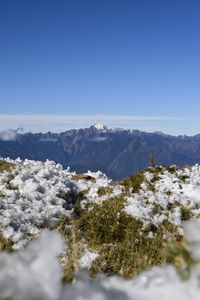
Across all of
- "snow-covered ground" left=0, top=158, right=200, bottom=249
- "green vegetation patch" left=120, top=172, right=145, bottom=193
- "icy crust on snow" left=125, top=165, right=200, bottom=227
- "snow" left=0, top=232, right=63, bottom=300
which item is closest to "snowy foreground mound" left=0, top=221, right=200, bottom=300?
"snow" left=0, top=232, right=63, bottom=300

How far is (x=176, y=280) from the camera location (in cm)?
272

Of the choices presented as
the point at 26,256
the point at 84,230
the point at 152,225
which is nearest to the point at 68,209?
the point at 84,230

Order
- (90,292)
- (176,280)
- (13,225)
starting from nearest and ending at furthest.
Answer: (90,292), (176,280), (13,225)

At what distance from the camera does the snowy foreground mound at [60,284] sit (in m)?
2.50

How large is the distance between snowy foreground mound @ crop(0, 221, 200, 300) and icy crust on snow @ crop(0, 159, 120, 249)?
870cm

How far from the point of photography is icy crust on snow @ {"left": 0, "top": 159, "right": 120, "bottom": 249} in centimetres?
1336

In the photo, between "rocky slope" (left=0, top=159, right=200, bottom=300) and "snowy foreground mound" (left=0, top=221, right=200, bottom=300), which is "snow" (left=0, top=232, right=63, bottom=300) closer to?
"snowy foreground mound" (left=0, top=221, right=200, bottom=300)

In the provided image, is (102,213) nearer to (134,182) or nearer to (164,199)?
(164,199)

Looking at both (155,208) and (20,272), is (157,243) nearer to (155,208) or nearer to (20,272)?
(155,208)

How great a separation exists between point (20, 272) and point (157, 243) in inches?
453

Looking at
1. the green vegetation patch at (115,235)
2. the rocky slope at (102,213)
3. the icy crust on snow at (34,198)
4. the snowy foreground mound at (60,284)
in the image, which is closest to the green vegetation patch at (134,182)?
the rocky slope at (102,213)

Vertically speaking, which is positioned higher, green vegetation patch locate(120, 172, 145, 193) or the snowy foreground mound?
the snowy foreground mound

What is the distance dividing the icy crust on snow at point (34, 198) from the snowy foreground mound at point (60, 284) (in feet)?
28.5

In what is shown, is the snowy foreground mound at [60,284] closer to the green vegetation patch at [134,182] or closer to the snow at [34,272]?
the snow at [34,272]
